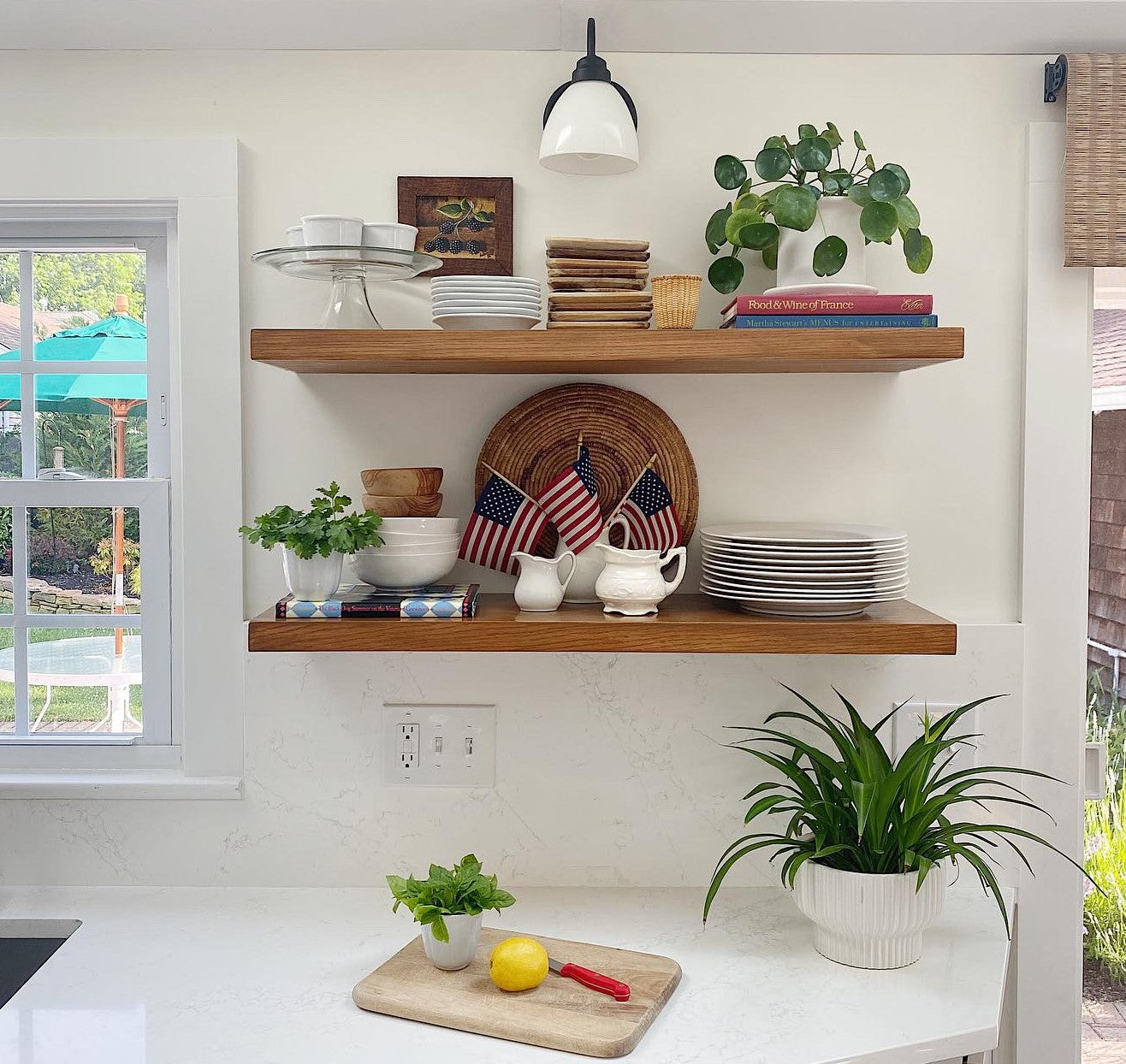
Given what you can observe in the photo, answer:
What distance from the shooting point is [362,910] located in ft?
5.72

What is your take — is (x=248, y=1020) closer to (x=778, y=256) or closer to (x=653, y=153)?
(x=778, y=256)

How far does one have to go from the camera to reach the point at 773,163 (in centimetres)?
161

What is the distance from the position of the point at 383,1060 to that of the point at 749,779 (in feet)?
2.60

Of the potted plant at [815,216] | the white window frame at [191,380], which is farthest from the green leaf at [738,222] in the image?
the white window frame at [191,380]

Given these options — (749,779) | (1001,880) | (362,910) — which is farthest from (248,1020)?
(1001,880)

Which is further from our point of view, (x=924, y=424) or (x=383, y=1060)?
(x=924, y=424)

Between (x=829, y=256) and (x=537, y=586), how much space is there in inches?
25.8

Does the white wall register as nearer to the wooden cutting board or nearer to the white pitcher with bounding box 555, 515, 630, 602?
the white pitcher with bounding box 555, 515, 630, 602

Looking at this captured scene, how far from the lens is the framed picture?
1777 mm

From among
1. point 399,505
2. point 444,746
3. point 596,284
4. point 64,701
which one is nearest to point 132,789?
point 64,701

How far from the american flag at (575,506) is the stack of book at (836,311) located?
13.4 inches

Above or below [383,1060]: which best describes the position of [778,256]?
above

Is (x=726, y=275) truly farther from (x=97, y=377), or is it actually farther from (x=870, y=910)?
(x=97, y=377)

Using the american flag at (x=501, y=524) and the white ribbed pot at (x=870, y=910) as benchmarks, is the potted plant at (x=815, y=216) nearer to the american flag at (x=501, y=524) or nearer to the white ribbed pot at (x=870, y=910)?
the american flag at (x=501, y=524)
